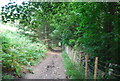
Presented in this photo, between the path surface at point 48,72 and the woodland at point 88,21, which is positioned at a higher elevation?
the woodland at point 88,21

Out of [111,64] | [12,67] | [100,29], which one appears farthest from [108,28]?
[12,67]

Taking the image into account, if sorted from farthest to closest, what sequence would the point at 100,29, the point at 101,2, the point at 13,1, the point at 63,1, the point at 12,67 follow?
the point at 12,67, the point at 101,2, the point at 100,29, the point at 63,1, the point at 13,1

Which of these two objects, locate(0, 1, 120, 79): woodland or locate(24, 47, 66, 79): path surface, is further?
locate(24, 47, 66, 79): path surface

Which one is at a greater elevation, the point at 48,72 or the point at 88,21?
the point at 88,21

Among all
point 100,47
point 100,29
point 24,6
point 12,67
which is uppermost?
point 24,6

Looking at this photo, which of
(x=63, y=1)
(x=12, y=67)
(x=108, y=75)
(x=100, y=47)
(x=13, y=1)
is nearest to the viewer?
(x=13, y=1)

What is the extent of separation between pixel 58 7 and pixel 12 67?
4605mm

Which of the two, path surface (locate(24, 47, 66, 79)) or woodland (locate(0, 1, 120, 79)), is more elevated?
woodland (locate(0, 1, 120, 79))

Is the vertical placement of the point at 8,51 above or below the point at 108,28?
below

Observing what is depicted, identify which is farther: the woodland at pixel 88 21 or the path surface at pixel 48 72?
the path surface at pixel 48 72

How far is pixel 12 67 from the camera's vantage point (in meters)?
6.60

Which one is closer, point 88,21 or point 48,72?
point 88,21

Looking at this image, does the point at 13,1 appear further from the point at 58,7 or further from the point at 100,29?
the point at 100,29

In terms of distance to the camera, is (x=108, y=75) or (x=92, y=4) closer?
(x=108, y=75)
